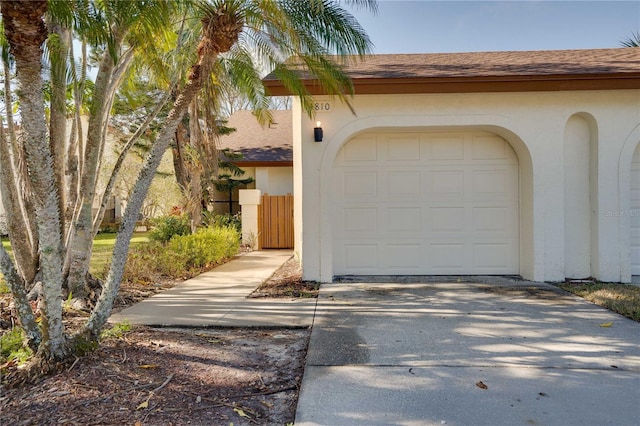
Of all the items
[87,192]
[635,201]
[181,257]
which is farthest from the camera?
[181,257]

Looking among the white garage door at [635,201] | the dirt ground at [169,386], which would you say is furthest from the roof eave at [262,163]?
the dirt ground at [169,386]

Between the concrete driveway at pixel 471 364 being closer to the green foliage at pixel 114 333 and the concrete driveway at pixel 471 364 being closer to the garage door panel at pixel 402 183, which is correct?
the green foliage at pixel 114 333

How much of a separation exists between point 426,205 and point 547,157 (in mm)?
2283

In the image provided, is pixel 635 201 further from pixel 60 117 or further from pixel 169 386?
pixel 60 117

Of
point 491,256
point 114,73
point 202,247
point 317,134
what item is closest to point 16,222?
point 114,73

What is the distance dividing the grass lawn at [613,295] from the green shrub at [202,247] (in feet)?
24.2

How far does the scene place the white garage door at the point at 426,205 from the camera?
7.79 m

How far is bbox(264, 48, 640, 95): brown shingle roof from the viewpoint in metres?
6.71

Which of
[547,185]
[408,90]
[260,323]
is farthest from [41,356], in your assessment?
[547,185]

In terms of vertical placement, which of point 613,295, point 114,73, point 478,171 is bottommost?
point 613,295

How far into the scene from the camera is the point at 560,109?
7.15 meters

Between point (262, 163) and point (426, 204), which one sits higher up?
point (262, 163)

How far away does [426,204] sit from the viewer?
7.83 meters

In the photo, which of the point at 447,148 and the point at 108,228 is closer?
the point at 447,148
